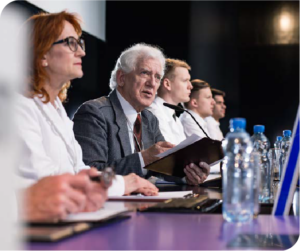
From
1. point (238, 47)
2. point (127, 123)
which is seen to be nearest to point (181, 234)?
point (127, 123)

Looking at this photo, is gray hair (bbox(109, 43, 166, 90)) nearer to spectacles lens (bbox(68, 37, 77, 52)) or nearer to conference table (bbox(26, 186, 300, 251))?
spectacles lens (bbox(68, 37, 77, 52))

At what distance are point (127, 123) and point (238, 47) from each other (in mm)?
5121

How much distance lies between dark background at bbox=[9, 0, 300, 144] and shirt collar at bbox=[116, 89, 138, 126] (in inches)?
174

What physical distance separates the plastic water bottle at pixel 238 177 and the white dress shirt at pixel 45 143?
1.80 ft

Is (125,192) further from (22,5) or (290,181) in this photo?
(22,5)

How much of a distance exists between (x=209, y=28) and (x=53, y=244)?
6.88 m

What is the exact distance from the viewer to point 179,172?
95.6 inches

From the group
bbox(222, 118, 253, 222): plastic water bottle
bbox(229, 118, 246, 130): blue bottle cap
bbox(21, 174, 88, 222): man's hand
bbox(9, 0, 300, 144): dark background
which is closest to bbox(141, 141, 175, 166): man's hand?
bbox(222, 118, 253, 222): plastic water bottle

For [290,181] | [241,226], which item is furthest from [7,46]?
[290,181]

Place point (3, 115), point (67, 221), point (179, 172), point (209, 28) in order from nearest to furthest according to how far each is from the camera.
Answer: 1. point (3, 115)
2. point (67, 221)
3. point (179, 172)
4. point (209, 28)

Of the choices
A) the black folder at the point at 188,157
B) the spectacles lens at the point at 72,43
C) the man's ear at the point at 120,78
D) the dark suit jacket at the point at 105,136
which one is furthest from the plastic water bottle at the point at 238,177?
the man's ear at the point at 120,78

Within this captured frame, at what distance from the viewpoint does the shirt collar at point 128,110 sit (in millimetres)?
2852

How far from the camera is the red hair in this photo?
1979 mm

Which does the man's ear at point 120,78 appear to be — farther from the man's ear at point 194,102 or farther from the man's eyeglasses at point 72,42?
the man's ear at point 194,102
